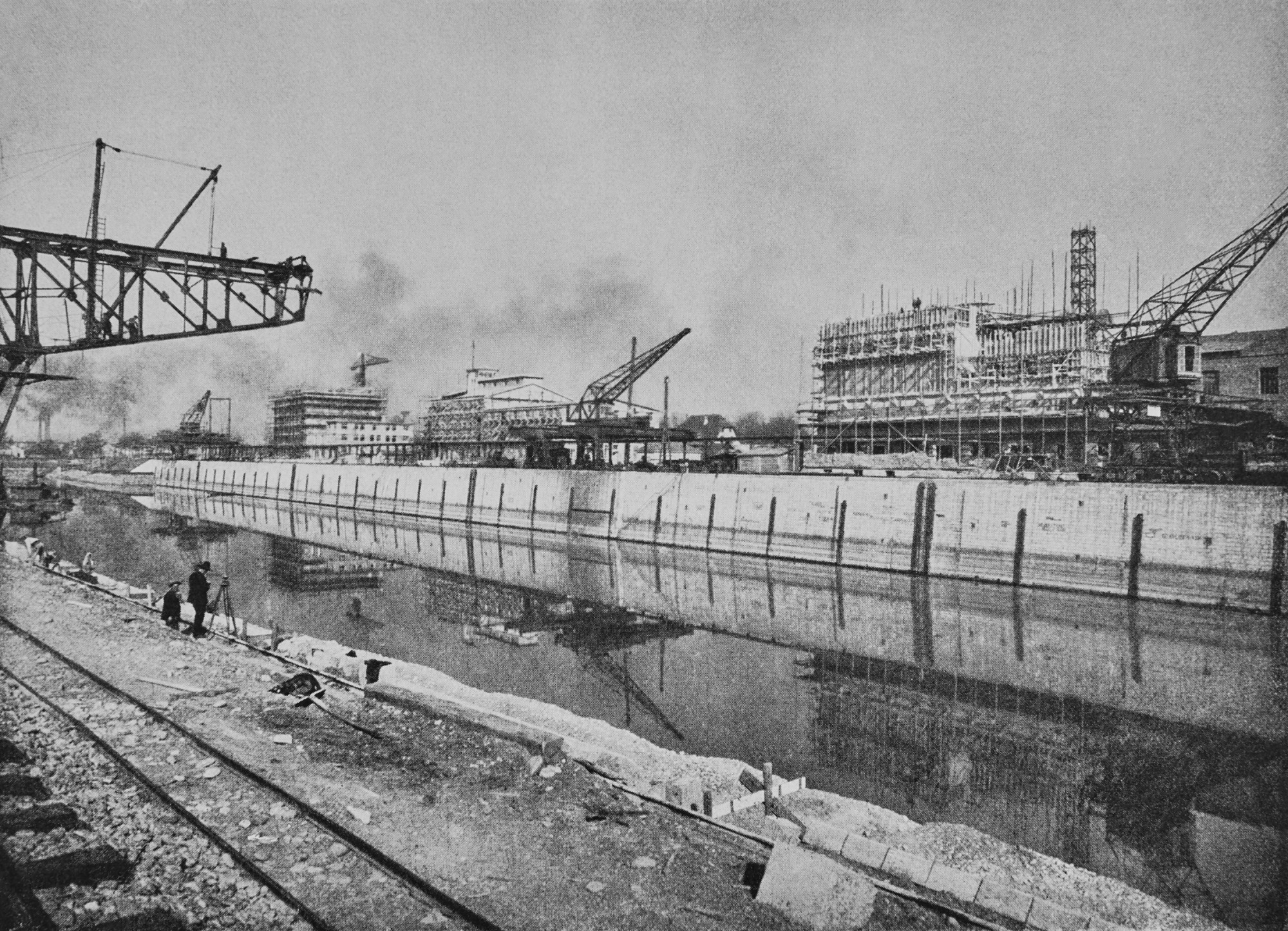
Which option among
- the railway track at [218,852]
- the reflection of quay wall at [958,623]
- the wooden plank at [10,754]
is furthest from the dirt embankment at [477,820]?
the reflection of quay wall at [958,623]

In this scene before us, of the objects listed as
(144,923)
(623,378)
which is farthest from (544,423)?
(144,923)

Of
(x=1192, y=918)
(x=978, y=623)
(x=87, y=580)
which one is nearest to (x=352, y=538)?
(x=87, y=580)

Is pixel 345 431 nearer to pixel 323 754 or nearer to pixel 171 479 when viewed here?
pixel 171 479

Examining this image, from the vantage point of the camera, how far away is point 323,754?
1191 centimetres

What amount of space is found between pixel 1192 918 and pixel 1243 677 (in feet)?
47.1

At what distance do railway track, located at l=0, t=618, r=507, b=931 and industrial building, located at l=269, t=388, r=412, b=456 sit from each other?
12059 cm

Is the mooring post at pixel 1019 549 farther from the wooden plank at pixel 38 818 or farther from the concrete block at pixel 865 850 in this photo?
the wooden plank at pixel 38 818

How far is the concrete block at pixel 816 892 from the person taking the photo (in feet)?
25.3

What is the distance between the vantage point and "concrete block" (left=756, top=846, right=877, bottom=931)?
303 inches

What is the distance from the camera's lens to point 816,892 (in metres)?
7.88

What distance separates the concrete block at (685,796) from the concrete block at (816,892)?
2.04 meters

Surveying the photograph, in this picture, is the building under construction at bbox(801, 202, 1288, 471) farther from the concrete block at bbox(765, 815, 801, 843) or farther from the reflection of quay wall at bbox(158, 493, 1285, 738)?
the concrete block at bbox(765, 815, 801, 843)

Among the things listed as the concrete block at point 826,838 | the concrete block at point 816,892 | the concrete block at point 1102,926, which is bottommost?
the concrete block at point 826,838

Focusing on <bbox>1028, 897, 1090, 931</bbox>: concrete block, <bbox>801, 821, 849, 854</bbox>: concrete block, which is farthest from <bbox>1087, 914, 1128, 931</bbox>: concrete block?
<bbox>801, 821, 849, 854</bbox>: concrete block
